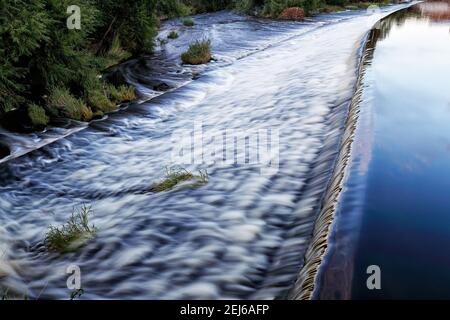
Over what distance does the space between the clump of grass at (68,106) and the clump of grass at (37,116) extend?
20.7 inches

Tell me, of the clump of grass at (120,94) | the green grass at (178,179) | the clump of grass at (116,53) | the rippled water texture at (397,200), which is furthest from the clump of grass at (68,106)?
the rippled water texture at (397,200)

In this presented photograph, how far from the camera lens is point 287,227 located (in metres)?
5.36

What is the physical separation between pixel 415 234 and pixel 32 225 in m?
4.94

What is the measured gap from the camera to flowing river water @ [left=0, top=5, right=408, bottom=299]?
469 centimetres

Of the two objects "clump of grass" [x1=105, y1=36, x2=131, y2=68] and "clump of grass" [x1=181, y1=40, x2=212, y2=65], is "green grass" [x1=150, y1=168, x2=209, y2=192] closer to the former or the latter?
"clump of grass" [x1=105, y1=36, x2=131, y2=68]

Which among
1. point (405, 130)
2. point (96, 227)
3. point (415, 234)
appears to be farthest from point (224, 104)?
point (415, 234)

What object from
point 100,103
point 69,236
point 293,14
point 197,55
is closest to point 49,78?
point 100,103

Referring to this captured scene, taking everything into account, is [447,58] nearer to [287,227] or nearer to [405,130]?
[405,130]

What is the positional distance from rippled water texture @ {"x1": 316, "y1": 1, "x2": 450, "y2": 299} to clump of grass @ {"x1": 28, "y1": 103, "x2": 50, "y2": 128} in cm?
726

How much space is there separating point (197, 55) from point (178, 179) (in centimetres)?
1140

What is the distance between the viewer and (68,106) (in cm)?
1112

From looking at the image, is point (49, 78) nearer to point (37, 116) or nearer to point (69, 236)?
point (37, 116)

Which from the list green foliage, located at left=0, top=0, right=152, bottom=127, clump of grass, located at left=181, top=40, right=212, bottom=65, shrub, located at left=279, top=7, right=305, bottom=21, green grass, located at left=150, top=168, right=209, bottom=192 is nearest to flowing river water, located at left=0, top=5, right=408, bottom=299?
green grass, located at left=150, top=168, right=209, bottom=192

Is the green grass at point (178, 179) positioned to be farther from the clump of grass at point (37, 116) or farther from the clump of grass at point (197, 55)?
the clump of grass at point (197, 55)
